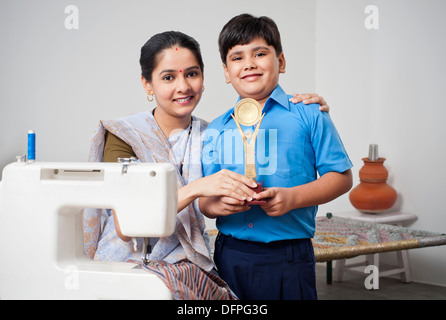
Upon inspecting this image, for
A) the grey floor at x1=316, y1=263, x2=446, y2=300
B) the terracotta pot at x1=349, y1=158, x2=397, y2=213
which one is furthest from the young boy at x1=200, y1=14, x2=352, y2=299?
the terracotta pot at x1=349, y1=158, x2=397, y2=213

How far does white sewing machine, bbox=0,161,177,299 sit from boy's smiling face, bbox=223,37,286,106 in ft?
1.43

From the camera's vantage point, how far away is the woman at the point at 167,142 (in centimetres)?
162

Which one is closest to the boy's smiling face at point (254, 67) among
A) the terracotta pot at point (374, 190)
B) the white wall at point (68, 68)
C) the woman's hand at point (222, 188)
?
the woman's hand at point (222, 188)

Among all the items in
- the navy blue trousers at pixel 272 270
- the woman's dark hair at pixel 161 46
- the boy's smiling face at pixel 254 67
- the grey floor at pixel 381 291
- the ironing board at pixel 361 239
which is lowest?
the grey floor at pixel 381 291

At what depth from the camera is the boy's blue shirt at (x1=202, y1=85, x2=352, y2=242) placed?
64.4 inches

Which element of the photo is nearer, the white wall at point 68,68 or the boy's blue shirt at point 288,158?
the boy's blue shirt at point 288,158

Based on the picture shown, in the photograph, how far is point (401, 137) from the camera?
459 cm

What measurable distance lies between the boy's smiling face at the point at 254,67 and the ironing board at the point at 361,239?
154 cm

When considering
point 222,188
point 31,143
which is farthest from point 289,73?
point 31,143

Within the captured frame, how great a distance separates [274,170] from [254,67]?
13.2 inches

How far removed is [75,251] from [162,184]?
0.34 m

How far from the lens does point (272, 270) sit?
1.65 meters

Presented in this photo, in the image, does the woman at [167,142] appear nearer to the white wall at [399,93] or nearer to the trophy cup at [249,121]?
the trophy cup at [249,121]

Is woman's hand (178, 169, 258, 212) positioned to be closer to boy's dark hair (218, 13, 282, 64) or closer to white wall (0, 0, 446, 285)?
boy's dark hair (218, 13, 282, 64)
